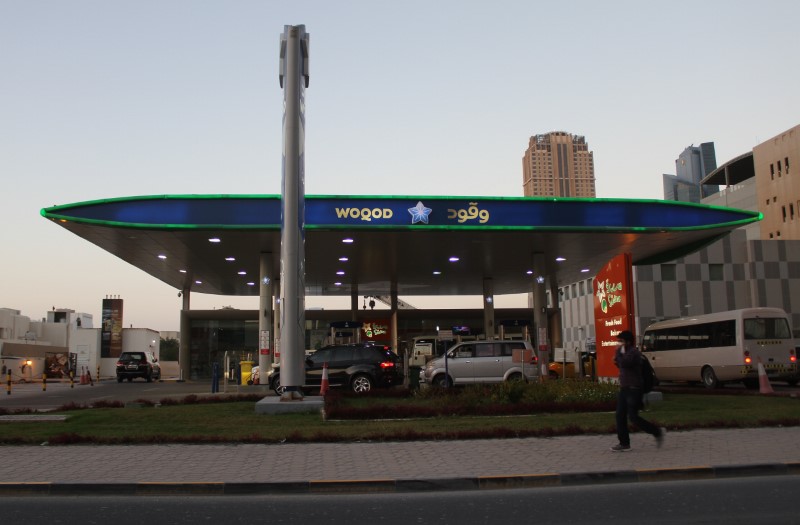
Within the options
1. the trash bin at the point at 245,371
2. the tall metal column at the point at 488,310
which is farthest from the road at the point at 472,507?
the tall metal column at the point at 488,310

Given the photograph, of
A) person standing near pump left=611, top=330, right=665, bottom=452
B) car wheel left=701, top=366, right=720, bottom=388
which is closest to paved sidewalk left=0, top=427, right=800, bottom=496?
person standing near pump left=611, top=330, right=665, bottom=452

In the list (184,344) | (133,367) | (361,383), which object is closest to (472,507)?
(361,383)

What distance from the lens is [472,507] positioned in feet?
22.9

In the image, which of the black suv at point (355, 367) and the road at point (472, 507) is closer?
the road at point (472, 507)

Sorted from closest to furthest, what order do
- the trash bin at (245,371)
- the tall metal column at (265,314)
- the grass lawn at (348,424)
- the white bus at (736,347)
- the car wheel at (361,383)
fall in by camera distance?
the grass lawn at (348,424)
the car wheel at (361,383)
the white bus at (736,347)
the tall metal column at (265,314)
the trash bin at (245,371)

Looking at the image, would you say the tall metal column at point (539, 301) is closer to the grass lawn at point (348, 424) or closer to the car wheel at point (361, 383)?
the car wheel at point (361, 383)

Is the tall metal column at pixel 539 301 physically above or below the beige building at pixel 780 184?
below

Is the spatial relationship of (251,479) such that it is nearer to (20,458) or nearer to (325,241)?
(20,458)

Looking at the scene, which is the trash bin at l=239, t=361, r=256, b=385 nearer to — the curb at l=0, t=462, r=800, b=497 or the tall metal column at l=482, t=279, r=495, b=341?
the tall metal column at l=482, t=279, r=495, b=341

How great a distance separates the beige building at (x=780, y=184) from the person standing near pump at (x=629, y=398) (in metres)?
65.2

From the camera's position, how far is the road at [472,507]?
21.2ft

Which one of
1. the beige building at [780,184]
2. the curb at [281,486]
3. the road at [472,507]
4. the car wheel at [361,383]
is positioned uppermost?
the beige building at [780,184]

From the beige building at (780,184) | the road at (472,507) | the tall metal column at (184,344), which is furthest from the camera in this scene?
the beige building at (780,184)

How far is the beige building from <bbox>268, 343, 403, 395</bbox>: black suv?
187 feet
